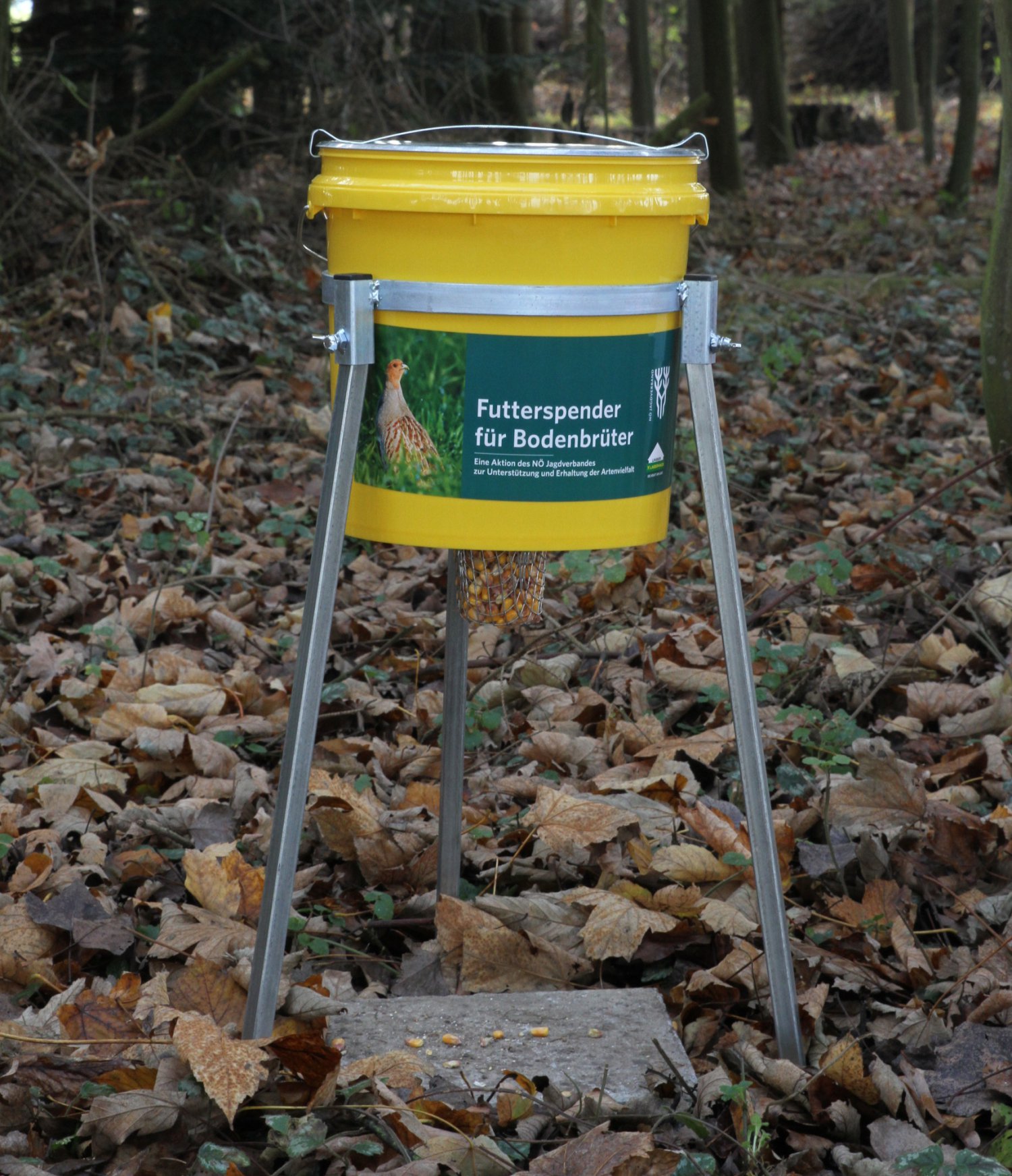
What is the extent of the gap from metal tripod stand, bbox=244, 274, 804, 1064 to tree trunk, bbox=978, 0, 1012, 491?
279 cm

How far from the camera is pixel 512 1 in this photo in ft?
30.0

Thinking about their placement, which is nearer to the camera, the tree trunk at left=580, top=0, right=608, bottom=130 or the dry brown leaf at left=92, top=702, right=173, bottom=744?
the dry brown leaf at left=92, top=702, right=173, bottom=744

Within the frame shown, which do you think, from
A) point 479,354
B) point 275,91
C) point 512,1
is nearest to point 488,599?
point 479,354

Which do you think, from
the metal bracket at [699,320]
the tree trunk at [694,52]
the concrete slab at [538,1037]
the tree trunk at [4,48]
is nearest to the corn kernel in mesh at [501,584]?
the metal bracket at [699,320]

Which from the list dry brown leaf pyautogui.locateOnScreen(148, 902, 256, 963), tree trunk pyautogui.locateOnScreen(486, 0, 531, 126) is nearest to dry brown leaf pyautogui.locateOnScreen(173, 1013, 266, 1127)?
dry brown leaf pyautogui.locateOnScreen(148, 902, 256, 963)

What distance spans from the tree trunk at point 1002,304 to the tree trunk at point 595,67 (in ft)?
17.8

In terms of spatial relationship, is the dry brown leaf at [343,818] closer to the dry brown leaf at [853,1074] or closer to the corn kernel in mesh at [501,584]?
the corn kernel in mesh at [501,584]

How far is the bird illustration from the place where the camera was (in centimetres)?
193

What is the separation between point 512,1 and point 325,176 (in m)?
7.99

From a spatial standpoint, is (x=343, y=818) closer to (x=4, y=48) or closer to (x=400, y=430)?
(x=400, y=430)

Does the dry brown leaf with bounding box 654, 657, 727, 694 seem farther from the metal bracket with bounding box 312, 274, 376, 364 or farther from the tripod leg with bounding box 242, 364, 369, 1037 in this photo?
the metal bracket with bounding box 312, 274, 376, 364

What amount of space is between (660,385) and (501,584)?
0.44 m

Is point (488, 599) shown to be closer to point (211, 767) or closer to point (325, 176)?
point (325, 176)

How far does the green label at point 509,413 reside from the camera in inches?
74.4
